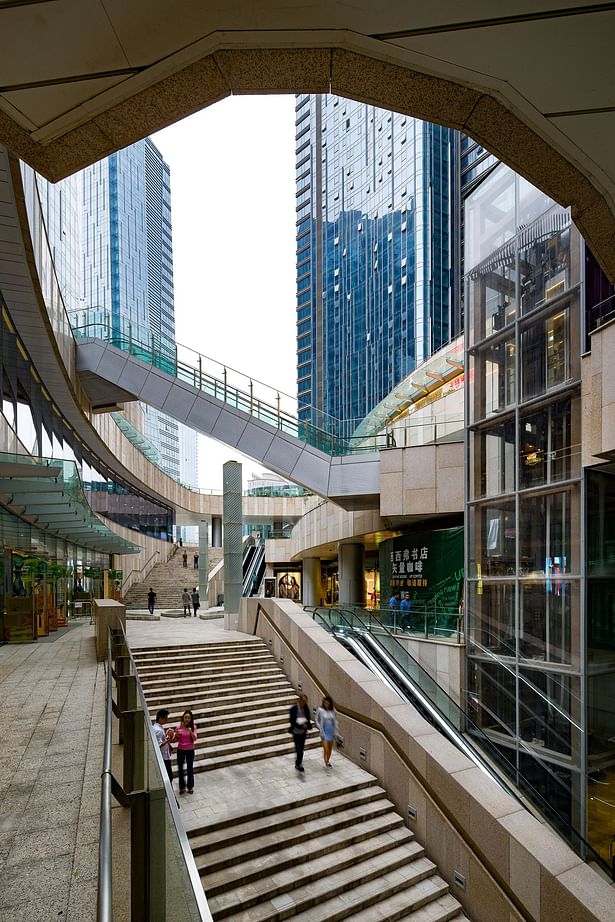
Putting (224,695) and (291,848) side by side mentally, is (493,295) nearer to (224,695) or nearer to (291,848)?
(224,695)

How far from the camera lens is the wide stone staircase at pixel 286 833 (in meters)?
8.02

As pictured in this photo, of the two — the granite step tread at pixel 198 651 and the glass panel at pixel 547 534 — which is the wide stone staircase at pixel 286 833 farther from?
the glass panel at pixel 547 534

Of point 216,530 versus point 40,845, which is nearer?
point 40,845

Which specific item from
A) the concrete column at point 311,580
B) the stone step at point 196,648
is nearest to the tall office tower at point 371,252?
the concrete column at point 311,580

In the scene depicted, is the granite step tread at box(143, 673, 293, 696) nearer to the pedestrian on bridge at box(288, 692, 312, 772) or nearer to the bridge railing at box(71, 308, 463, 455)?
the pedestrian on bridge at box(288, 692, 312, 772)

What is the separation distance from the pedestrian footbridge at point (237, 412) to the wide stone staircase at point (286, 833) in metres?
7.55

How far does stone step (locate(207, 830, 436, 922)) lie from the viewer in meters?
7.65

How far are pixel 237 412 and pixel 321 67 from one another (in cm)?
1605

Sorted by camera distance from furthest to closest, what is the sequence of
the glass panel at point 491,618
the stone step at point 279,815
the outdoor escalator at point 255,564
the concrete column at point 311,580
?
the concrete column at point 311,580 → the outdoor escalator at point 255,564 → the glass panel at point 491,618 → the stone step at point 279,815

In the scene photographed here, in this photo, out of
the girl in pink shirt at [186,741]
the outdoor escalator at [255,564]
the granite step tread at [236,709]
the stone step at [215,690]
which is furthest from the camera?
the outdoor escalator at [255,564]

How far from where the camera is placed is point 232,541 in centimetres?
1959

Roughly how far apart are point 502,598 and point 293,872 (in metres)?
7.74

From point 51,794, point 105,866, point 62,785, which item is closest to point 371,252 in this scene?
point 62,785

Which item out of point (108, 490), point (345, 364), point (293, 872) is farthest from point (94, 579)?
point (345, 364)
